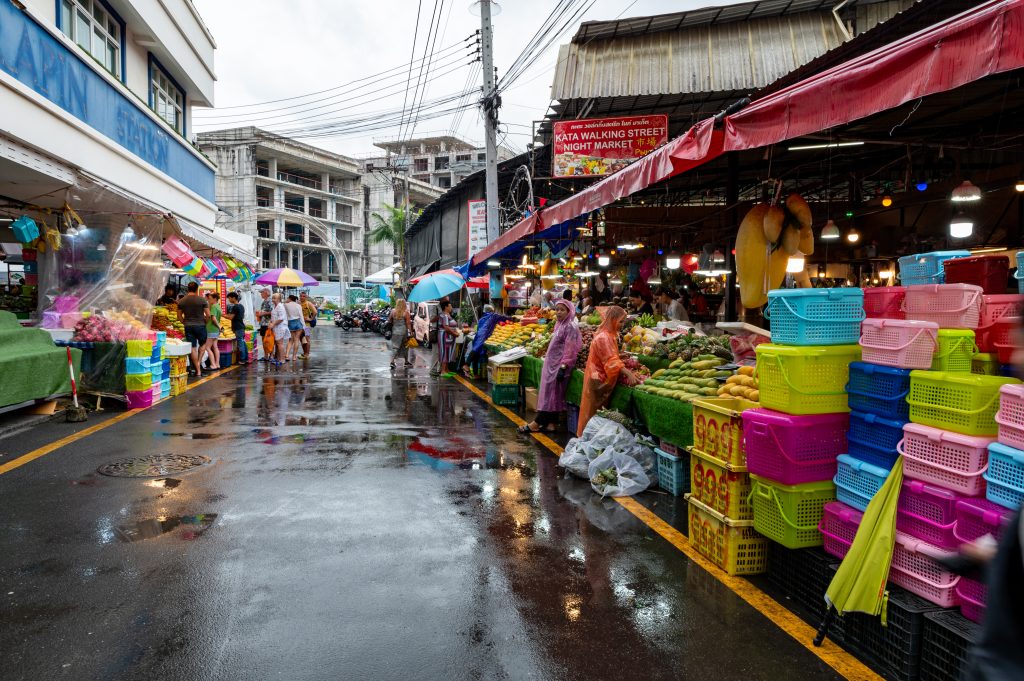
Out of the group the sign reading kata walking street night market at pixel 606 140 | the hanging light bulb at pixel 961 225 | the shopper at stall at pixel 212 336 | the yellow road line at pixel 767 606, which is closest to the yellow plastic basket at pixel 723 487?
the yellow road line at pixel 767 606

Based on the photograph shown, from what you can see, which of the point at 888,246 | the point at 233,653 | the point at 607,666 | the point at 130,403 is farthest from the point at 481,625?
the point at 888,246

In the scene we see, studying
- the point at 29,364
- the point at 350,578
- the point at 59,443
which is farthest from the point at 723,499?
the point at 29,364

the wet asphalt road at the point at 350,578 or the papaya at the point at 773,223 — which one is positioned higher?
the papaya at the point at 773,223

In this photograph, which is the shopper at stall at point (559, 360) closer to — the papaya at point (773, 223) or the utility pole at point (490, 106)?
the papaya at point (773, 223)

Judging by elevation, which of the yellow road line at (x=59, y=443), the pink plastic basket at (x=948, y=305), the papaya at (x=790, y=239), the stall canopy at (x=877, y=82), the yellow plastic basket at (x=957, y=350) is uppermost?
the stall canopy at (x=877, y=82)

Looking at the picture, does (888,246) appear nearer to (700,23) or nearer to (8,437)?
(700,23)

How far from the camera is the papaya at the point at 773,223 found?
656 cm

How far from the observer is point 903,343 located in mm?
3396

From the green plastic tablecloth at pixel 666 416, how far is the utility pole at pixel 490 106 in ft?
41.1

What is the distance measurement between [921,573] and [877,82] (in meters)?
2.73

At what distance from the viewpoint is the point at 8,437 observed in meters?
7.88

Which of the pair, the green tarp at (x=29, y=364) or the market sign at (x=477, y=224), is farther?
the market sign at (x=477, y=224)

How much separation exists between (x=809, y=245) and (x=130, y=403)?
9.96 m

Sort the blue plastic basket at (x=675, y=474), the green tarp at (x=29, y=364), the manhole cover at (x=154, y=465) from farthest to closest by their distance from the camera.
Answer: the green tarp at (x=29, y=364), the manhole cover at (x=154, y=465), the blue plastic basket at (x=675, y=474)
